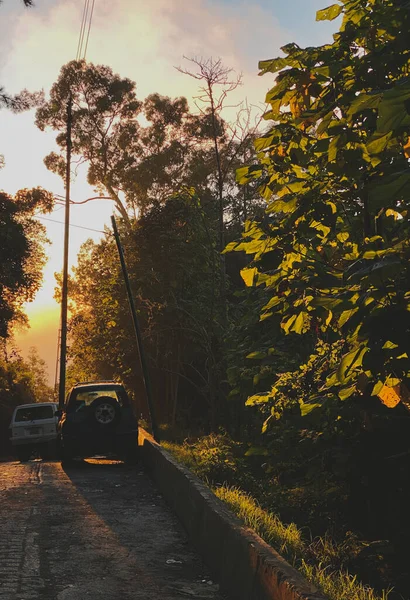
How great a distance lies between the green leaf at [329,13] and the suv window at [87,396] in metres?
11.1

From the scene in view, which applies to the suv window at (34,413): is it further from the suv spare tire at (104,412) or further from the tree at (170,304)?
the suv spare tire at (104,412)

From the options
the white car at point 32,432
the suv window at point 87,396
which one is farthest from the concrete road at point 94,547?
the white car at point 32,432

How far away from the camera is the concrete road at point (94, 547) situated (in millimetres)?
5832

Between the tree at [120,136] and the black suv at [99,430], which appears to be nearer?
the black suv at [99,430]

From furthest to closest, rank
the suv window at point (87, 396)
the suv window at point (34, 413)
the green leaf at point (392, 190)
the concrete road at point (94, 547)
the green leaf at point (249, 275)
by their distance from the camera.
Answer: the suv window at point (34, 413)
the suv window at point (87, 396)
the concrete road at point (94, 547)
the green leaf at point (249, 275)
the green leaf at point (392, 190)

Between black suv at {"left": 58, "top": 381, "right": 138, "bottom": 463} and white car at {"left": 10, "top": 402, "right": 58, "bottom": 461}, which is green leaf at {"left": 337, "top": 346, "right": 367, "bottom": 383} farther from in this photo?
white car at {"left": 10, "top": 402, "right": 58, "bottom": 461}

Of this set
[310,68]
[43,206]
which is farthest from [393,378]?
[43,206]

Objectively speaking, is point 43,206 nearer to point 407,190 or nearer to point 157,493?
point 157,493

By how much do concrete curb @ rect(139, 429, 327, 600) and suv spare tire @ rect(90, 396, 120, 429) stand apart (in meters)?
5.59

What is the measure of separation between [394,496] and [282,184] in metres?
6.74

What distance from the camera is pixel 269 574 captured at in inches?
187

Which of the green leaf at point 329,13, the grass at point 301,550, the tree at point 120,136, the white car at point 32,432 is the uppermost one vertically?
the tree at point 120,136

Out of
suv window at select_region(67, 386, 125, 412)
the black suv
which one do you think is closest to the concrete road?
the black suv

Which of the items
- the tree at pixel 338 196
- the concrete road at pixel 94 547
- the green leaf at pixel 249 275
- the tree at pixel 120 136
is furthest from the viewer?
the tree at pixel 120 136
